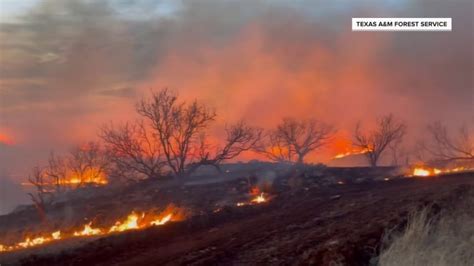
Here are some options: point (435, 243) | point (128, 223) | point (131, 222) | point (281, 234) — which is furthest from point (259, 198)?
point (435, 243)

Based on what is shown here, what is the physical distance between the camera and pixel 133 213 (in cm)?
2206

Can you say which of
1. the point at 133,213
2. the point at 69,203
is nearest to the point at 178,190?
the point at 133,213

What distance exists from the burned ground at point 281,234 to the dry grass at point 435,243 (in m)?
0.60

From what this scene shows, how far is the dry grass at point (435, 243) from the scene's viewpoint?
7.66 metres

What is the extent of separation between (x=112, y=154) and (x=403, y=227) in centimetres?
3309

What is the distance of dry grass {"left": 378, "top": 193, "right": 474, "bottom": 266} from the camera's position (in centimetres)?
766

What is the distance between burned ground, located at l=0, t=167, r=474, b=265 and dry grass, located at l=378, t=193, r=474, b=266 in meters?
0.60

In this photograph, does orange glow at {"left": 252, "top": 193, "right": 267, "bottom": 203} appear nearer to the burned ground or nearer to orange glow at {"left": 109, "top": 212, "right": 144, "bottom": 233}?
the burned ground

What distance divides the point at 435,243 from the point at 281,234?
4.10 meters

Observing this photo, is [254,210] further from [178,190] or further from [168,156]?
[168,156]

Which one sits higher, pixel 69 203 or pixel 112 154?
pixel 112 154

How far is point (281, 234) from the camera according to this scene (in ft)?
38.9

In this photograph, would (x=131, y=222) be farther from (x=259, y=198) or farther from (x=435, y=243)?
(x=435, y=243)

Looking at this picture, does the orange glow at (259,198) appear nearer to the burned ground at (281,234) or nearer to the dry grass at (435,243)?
the burned ground at (281,234)
